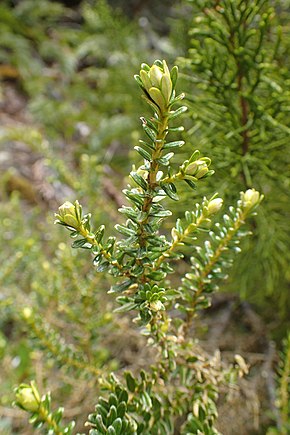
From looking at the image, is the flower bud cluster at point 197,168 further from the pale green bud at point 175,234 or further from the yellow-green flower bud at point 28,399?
the yellow-green flower bud at point 28,399

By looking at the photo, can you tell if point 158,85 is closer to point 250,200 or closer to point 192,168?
point 192,168

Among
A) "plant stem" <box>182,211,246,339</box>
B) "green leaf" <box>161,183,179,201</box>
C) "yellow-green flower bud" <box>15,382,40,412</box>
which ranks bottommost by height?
"yellow-green flower bud" <box>15,382,40,412</box>

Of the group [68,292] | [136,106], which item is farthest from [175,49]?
[68,292]

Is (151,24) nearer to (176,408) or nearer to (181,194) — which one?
(181,194)

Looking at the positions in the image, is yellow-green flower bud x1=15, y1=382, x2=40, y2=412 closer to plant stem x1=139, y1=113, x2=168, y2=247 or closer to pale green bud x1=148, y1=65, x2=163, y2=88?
plant stem x1=139, y1=113, x2=168, y2=247

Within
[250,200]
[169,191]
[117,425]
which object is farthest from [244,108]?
[117,425]

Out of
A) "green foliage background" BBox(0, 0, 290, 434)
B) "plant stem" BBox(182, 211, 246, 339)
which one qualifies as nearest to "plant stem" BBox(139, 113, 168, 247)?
"plant stem" BBox(182, 211, 246, 339)
